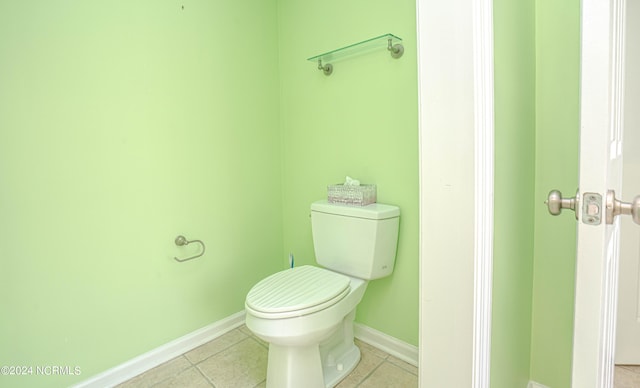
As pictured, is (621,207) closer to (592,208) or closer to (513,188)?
(592,208)

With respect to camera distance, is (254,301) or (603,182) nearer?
(603,182)

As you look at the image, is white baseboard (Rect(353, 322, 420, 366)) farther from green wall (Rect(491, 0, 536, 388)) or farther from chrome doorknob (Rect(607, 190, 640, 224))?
chrome doorknob (Rect(607, 190, 640, 224))

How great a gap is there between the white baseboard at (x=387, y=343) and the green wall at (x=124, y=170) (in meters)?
0.73

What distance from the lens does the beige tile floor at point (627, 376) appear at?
1.33 metres

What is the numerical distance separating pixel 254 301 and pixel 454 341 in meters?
0.77

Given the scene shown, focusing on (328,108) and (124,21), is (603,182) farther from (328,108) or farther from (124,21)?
(124,21)

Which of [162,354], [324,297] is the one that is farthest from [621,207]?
[162,354]

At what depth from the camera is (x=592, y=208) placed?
50 cm

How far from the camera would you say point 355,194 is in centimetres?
155

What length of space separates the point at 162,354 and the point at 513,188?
173 centimetres

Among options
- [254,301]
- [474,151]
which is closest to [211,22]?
[254,301]

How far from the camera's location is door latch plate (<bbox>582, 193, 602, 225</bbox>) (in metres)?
0.50

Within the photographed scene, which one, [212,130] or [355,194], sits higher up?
[212,130]

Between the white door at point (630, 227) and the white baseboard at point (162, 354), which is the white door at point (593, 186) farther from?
the white baseboard at point (162, 354)
